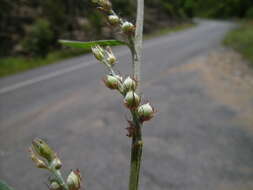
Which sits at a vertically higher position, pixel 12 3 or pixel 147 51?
pixel 12 3

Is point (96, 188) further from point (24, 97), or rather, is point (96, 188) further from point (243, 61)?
point (243, 61)

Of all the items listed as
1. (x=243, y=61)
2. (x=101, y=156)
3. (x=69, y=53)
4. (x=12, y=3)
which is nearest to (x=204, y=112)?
(x=101, y=156)

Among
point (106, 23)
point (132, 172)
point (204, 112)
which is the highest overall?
point (106, 23)

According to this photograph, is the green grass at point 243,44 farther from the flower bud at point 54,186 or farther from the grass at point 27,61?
the flower bud at point 54,186

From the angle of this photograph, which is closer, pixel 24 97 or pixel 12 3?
pixel 24 97

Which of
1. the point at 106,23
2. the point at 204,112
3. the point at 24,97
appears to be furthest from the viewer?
the point at 24,97

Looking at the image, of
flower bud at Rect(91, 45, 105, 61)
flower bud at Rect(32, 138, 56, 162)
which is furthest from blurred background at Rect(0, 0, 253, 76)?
flower bud at Rect(32, 138, 56, 162)
